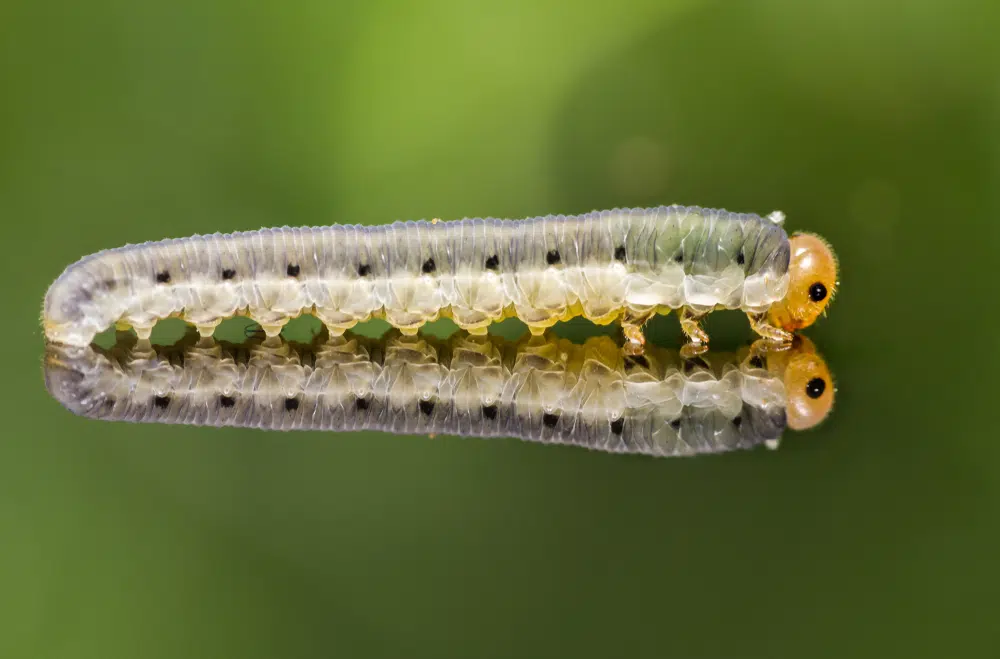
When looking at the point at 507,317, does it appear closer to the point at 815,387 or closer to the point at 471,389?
the point at 471,389

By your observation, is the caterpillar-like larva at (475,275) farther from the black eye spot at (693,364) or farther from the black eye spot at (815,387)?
the black eye spot at (815,387)

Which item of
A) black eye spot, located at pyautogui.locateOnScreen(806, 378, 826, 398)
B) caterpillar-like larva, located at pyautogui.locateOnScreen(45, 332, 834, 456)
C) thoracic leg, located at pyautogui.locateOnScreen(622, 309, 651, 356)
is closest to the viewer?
caterpillar-like larva, located at pyautogui.locateOnScreen(45, 332, 834, 456)

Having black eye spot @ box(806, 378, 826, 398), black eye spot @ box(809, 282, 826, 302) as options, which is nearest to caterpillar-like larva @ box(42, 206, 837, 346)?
black eye spot @ box(809, 282, 826, 302)

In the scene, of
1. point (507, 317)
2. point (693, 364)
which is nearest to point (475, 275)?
point (507, 317)

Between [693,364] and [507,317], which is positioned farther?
[507,317]

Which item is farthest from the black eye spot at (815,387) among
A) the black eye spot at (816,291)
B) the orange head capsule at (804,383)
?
the black eye spot at (816,291)

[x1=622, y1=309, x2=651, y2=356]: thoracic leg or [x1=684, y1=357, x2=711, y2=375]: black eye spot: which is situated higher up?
[x1=622, y1=309, x2=651, y2=356]: thoracic leg

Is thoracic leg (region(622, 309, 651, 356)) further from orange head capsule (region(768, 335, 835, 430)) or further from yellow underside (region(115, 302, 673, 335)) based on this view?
orange head capsule (region(768, 335, 835, 430))
